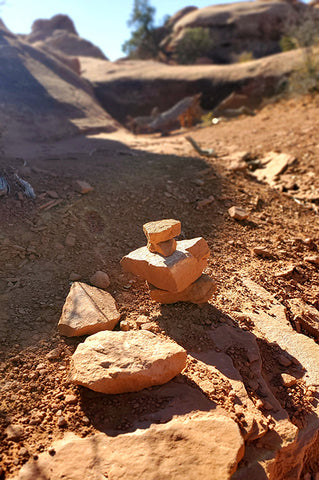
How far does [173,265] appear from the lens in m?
2.43

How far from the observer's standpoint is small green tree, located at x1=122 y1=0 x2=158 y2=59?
21.1 m

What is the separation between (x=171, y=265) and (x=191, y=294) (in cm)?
33

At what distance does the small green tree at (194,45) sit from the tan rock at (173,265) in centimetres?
1895

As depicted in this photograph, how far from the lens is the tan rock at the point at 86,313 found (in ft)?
7.55

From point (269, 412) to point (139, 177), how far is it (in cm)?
316

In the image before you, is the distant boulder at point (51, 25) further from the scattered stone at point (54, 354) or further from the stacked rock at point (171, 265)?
the scattered stone at point (54, 354)

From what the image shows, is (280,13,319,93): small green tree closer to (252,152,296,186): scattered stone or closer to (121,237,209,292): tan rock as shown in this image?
(252,152,296,186): scattered stone

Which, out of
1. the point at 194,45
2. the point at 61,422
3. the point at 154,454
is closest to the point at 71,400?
the point at 61,422

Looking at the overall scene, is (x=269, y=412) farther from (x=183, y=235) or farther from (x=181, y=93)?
(x=181, y=93)

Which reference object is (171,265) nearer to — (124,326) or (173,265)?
(173,265)

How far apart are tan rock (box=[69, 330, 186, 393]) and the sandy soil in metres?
0.09

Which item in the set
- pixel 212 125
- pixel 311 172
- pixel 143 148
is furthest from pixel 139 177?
pixel 212 125

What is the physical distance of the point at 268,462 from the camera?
1797 mm

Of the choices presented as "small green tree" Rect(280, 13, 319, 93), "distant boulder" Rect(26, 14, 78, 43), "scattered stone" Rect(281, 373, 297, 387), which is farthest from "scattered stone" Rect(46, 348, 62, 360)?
"distant boulder" Rect(26, 14, 78, 43)
